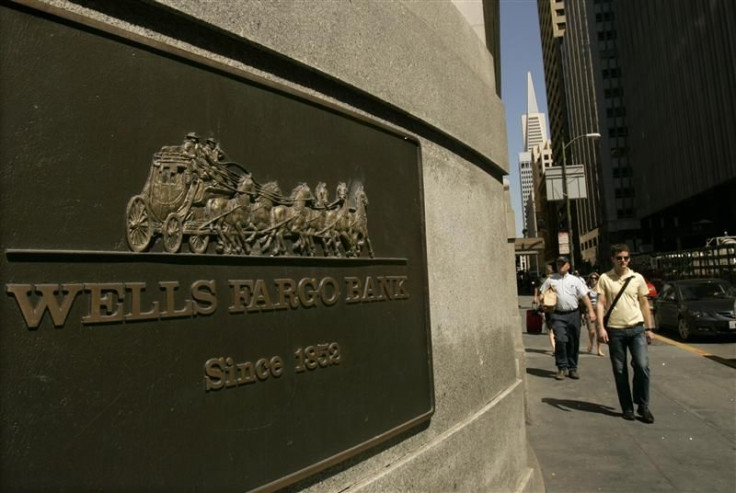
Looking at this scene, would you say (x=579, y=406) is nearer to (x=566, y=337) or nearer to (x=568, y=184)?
(x=566, y=337)

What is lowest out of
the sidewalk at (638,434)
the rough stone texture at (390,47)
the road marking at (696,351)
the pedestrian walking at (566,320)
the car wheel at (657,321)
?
the sidewalk at (638,434)

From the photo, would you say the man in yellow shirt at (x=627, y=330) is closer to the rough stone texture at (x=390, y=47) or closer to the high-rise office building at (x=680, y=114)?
the rough stone texture at (x=390, y=47)

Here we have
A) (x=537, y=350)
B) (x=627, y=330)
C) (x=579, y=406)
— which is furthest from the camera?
(x=537, y=350)

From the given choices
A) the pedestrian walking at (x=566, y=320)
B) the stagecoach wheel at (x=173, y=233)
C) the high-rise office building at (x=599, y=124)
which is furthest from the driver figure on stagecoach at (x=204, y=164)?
the high-rise office building at (x=599, y=124)

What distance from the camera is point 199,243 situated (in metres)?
1.94

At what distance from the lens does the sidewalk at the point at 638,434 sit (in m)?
4.81

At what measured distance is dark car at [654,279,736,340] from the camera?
1359 cm

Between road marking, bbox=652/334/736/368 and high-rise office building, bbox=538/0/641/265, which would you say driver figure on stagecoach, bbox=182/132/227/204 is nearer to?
road marking, bbox=652/334/736/368

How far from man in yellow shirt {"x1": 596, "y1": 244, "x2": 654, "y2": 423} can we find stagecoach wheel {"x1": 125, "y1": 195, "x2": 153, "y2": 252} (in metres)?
5.93

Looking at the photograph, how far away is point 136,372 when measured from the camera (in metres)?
1.73

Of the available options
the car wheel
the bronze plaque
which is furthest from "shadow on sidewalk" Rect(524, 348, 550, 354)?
the bronze plaque

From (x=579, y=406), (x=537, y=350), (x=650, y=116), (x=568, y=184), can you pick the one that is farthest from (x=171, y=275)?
(x=650, y=116)

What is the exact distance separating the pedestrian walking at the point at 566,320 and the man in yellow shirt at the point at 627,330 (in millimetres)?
2206

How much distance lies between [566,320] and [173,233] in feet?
26.7
